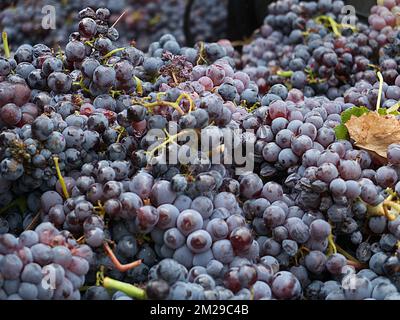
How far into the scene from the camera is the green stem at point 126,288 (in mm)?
899

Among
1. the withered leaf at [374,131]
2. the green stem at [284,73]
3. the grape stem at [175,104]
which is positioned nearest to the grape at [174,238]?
the grape stem at [175,104]

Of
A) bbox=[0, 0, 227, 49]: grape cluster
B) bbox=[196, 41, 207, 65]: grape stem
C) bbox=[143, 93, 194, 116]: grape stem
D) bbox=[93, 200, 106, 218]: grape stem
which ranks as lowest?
bbox=[93, 200, 106, 218]: grape stem

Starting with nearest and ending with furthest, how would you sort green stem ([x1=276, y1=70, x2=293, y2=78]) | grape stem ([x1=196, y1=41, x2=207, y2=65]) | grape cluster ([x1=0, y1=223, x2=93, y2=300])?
grape cluster ([x1=0, y1=223, x2=93, y2=300]) < grape stem ([x1=196, y1=41, x2=207, y2=65]) < green stem ([x1=276, y1=70, x2=293, y2=78])

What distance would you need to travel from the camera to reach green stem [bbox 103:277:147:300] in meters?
0.90

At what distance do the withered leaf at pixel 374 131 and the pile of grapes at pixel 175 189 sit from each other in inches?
0.4

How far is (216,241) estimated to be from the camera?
3.16ft

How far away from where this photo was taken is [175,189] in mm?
963

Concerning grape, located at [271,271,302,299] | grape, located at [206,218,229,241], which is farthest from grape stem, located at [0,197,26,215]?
grape, located at [271,271,302,299]

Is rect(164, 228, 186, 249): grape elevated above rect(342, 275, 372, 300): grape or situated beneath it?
elevated above

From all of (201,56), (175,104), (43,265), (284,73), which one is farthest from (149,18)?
(43,265)

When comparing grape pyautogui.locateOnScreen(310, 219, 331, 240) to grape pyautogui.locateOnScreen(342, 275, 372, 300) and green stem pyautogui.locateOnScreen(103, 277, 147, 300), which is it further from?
green stem pyautogui.locateOnScreen(103, 277, 147, 300)

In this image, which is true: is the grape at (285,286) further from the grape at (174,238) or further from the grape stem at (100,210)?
the grape stem at (100,210)
